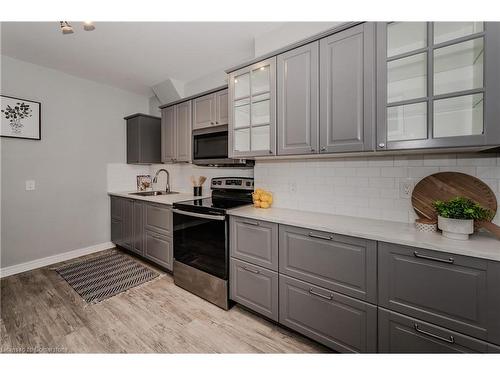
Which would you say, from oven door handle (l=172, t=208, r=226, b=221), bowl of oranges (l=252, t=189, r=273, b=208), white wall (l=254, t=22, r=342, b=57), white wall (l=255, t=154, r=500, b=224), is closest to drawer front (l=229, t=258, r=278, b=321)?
oven door handle (l=172, t=208, r=226, b=221)

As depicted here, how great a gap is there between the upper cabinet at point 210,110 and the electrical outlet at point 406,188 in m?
1.81

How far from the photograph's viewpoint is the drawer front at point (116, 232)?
3.46 meters

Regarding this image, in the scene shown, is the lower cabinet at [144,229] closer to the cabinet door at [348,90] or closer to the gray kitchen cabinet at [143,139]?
the gray kitchen cabinet at [143,139]

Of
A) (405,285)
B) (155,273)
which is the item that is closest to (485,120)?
(405,285)

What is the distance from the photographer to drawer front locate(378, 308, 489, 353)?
44.7 inches

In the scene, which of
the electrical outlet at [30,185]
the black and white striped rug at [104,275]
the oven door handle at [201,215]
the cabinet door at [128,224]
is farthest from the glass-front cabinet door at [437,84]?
the electrical outlet at [30,185]

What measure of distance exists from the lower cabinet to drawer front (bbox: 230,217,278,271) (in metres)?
1.05

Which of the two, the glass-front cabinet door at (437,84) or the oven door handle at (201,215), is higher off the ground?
the glass-front cabinet door at (437,84)

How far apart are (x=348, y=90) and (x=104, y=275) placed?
10.8 feet

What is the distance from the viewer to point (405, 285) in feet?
4.18

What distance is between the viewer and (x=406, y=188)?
5.55 ft

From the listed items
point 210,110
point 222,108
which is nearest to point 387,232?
point 222,108

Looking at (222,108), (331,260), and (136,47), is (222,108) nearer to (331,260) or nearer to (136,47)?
(136,47)

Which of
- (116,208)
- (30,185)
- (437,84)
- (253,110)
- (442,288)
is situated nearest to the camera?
(442,288)
